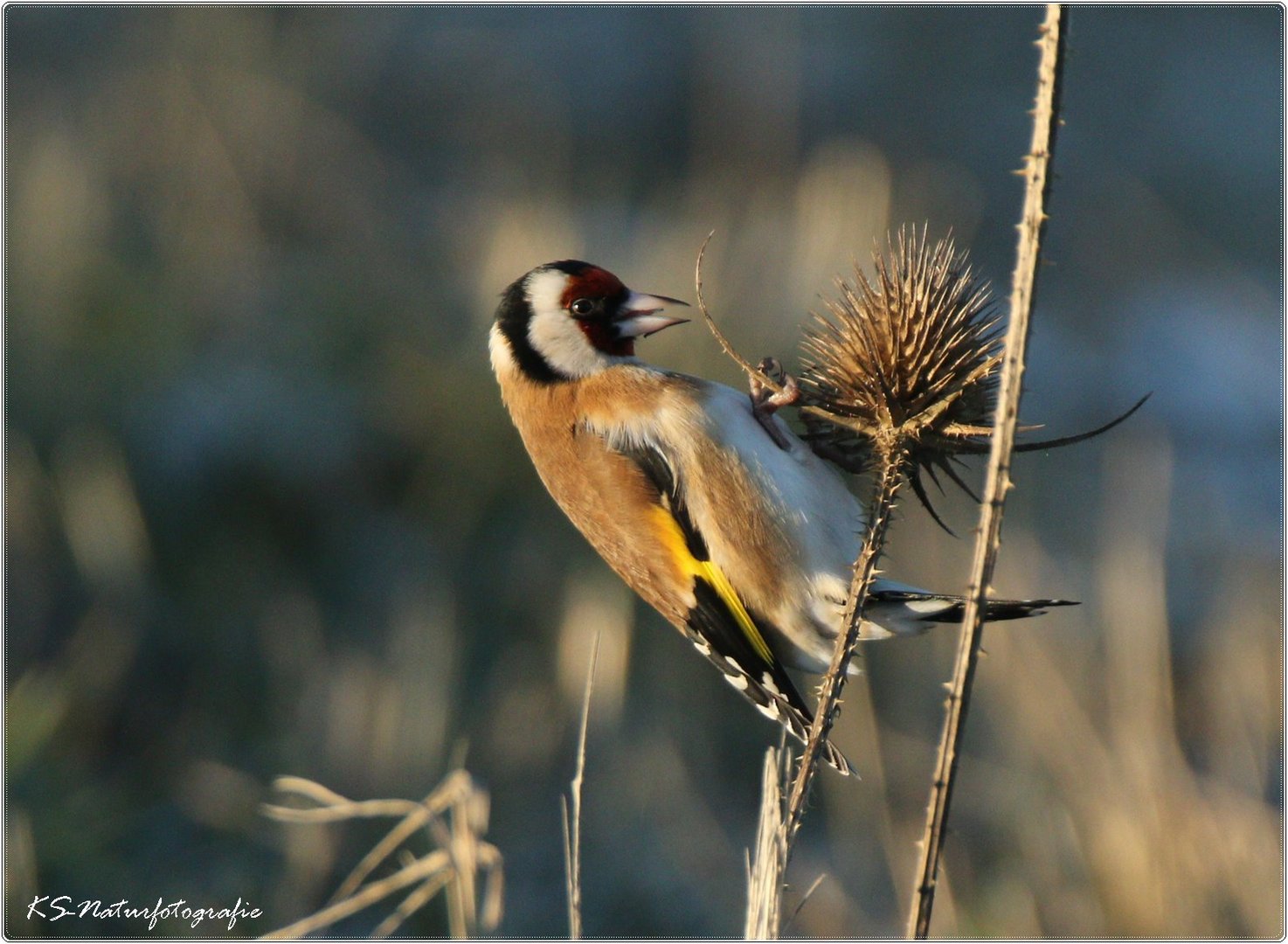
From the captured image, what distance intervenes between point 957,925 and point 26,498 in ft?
14.1

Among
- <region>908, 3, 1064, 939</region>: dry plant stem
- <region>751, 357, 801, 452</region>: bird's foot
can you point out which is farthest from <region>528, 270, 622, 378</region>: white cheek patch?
<region>908, 3, 1064, 939</region>: dry plant stem

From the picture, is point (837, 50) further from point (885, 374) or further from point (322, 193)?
point (885, 374)

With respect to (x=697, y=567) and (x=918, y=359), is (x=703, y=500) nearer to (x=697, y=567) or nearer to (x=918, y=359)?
(x=697, y=567)

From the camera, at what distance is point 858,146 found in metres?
10.1

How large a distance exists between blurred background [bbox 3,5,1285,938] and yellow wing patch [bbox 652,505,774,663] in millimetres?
1794

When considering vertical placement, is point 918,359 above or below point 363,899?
above

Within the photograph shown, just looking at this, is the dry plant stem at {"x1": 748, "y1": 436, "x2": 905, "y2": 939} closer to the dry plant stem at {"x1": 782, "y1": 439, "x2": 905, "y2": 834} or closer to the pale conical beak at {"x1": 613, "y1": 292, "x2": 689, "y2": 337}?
the dry plant stem at {"x1": 782, "y1": 439, "x2": 905, "y2": 834}

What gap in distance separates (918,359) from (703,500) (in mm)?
737

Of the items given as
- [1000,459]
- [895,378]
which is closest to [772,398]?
[895,378]

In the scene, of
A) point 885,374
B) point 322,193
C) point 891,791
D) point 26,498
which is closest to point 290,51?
point 322,193

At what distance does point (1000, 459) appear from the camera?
5.22ft

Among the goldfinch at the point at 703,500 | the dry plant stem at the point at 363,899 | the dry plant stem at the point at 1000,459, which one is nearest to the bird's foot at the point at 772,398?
the goldfinch at the point at 703,500

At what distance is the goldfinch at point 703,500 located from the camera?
270 centimetres

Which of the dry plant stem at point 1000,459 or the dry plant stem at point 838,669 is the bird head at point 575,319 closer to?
the dry plant stem at point 838,669
